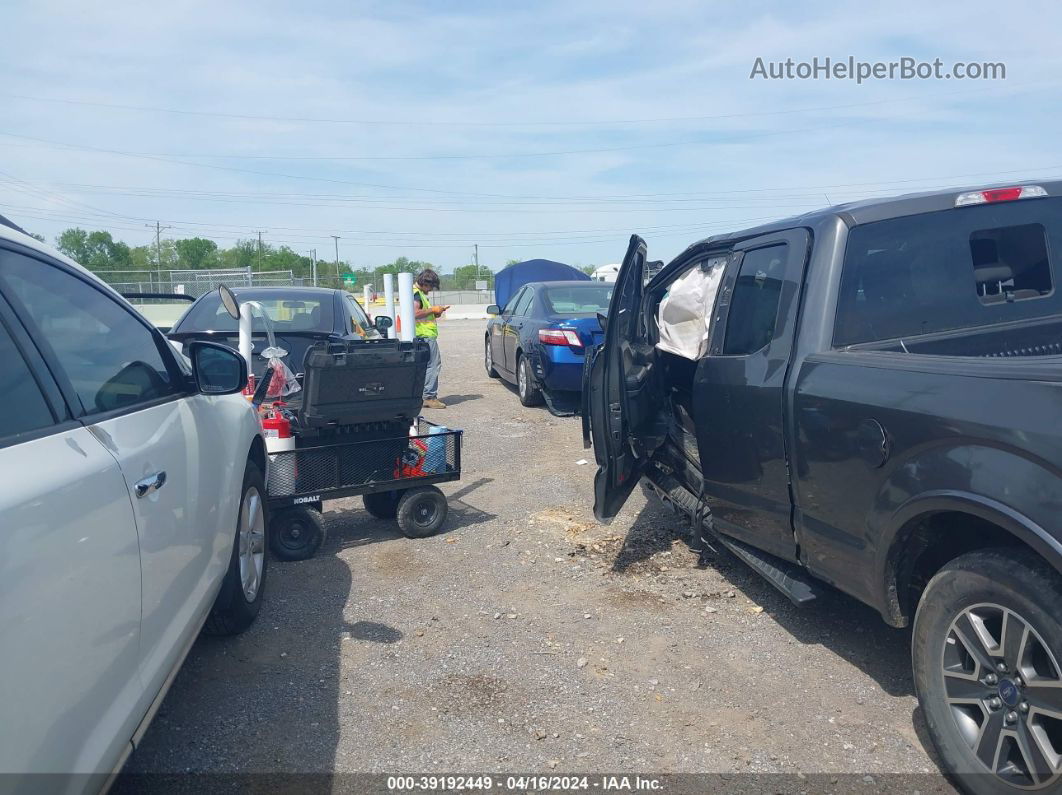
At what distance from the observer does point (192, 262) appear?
6069 centimetres

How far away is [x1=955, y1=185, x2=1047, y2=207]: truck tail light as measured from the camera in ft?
12.2

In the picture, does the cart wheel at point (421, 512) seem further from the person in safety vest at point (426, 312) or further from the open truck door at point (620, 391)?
the person in safety vest at point (426, 312)

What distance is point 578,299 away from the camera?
407 inches

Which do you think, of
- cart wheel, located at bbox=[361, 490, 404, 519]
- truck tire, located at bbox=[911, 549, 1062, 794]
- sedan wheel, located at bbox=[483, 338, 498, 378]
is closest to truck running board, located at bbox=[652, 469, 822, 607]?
truck tire, located at bbox=[911, 549, 1062, 794]

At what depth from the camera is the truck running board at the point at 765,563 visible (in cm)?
368

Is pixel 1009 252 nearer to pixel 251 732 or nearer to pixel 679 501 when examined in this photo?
pixel 679 501

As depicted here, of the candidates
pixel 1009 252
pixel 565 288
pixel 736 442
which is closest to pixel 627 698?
pixel 736 442

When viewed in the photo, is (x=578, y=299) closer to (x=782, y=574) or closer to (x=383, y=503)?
(x=383, y=503)

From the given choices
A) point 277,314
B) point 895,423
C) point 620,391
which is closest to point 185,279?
point 277,314

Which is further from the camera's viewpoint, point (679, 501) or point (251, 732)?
point (679, 501)

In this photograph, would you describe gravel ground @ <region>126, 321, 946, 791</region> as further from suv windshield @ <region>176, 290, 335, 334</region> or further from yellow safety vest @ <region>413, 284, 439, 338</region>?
yellow safety vest @ <region>413, 284, 439, 338</region>

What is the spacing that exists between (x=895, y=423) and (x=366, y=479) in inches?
137

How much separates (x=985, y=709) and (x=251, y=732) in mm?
2565

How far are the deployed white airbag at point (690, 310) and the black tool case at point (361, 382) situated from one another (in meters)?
1.49
